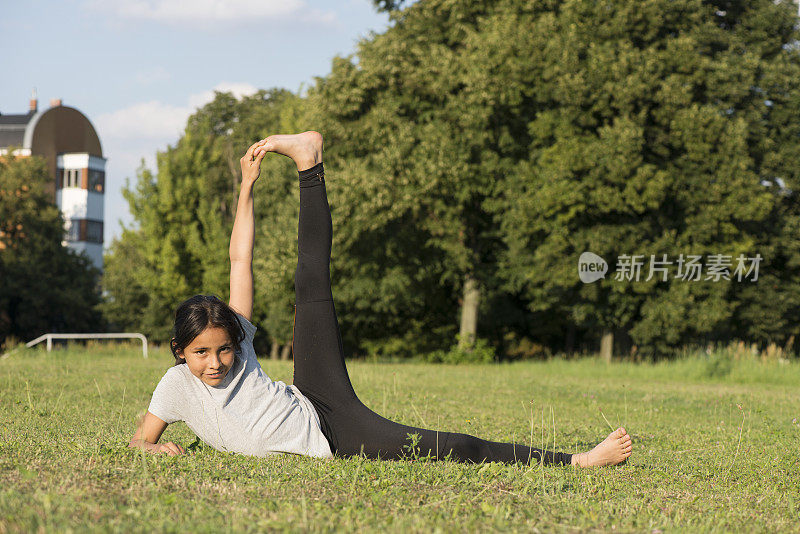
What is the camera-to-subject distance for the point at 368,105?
3084 cm

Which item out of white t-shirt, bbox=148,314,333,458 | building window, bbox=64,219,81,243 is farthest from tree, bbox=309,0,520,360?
building window, bbox=64,219,81,243

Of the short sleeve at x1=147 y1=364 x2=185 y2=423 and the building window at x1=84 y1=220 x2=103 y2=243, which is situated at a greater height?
the building window at x1=84 y1=220 x2=103 y2=243

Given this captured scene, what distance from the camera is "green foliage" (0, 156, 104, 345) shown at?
1657 inches

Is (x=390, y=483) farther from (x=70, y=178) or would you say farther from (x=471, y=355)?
(x=70, y=178)

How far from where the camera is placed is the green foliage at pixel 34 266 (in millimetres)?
42094

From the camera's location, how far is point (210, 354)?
5141 mm

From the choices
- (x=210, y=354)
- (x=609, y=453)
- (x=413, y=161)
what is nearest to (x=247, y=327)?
(x=210, y=354)

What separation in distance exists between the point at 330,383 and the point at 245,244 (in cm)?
122

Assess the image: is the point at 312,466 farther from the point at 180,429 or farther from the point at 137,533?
the point at 180,429

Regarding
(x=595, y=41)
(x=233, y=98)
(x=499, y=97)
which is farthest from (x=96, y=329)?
(x=595, y=41)

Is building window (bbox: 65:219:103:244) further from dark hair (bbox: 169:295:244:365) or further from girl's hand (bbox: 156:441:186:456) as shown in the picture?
dark hair (bbox: 169:295:244:365)

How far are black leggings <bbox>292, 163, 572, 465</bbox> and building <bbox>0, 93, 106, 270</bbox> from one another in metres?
50.3

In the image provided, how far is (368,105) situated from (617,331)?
1294 centimetres

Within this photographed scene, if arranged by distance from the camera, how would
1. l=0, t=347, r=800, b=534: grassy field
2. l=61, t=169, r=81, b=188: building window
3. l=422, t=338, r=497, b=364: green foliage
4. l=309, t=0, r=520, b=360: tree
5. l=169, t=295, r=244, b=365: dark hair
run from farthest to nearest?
l=61, t=169, r=81, b=188: building window
l=422, t=338, r=497, b=364: green foliage
l=309, t=0, r=520, b=360: tree
l=169, t=295, r=244, b=365: dark hair
l=0, t=347, r=800, b=534: grassy field
